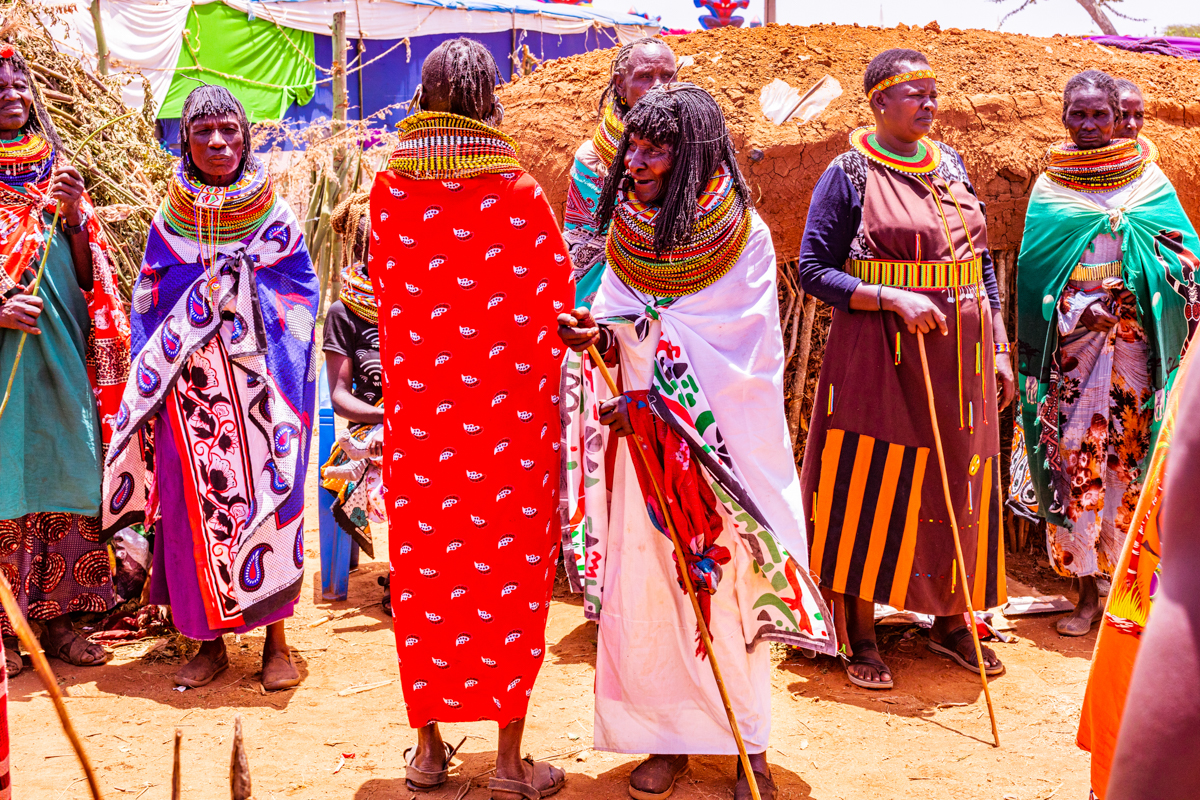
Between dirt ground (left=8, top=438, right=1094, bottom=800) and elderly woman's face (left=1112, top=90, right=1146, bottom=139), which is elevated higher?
elderly woman's face (left=1112, top=90, right=1146, bottom=139)

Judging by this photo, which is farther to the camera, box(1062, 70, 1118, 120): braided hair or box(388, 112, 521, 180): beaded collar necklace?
box(1062, 70, 1118, 120): braided hair

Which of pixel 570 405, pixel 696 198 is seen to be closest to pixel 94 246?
pixel 570 405

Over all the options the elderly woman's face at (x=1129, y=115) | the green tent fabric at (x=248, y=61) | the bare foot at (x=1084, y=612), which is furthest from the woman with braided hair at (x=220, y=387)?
the green tent fabric at (x=248, y=61)

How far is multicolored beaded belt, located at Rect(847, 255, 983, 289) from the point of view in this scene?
4391 mm

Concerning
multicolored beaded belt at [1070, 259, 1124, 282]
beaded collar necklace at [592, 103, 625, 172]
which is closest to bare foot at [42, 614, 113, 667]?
beaded collar necklace at [592, 103, 625, 172]

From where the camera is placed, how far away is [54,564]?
4.91m

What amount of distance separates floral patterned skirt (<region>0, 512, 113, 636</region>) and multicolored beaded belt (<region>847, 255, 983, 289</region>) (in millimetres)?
3658

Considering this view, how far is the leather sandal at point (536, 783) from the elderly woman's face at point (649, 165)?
1.96m

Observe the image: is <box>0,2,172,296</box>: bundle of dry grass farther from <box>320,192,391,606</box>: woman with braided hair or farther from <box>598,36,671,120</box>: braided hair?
<box>598,36,671,120</box>: braided hair

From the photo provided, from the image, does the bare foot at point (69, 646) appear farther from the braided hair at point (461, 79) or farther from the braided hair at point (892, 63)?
the braided hair at point (892, 63)

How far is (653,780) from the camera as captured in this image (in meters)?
3.55

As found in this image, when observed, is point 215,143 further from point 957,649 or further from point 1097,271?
point 1097,271

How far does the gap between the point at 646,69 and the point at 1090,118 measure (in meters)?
2.12

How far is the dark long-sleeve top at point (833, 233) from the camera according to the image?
4.41 meters
